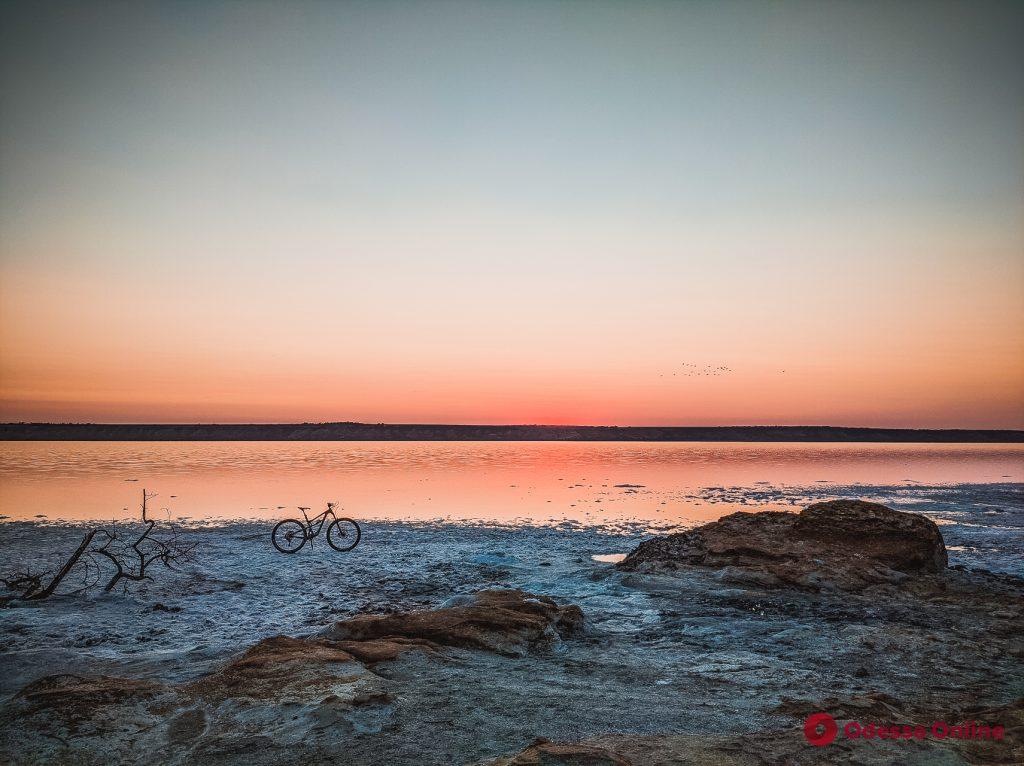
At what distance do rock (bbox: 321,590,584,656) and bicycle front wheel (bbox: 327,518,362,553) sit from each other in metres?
9.66

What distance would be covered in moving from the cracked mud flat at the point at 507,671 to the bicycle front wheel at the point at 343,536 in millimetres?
2786

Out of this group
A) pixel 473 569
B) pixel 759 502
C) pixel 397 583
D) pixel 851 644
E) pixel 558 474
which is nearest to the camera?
pixel 851 644

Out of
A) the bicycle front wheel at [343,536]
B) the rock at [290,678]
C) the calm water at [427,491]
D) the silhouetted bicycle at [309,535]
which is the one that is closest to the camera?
the rock at [290,678]

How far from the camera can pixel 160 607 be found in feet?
40.5

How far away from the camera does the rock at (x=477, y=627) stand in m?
9.14

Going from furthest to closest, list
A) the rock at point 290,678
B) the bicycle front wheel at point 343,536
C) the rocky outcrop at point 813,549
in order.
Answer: the bicycle front wheel at point 343,536
the rocky outcrop at point 813,549
the rock at point 290,678

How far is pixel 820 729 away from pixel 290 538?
1595cm

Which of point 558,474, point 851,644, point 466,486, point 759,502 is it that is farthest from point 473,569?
point 558,474

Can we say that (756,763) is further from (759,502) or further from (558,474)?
(558,474)

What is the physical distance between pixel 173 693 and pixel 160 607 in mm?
6053

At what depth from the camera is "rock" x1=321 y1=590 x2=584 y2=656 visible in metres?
9.14

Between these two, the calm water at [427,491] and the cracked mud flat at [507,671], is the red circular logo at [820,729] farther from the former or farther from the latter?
the calm water at [427,491]

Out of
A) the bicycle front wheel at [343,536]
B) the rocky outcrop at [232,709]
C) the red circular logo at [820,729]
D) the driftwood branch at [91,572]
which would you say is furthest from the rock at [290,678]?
the bicycle front wheel at [343,536]

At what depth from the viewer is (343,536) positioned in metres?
20.3
